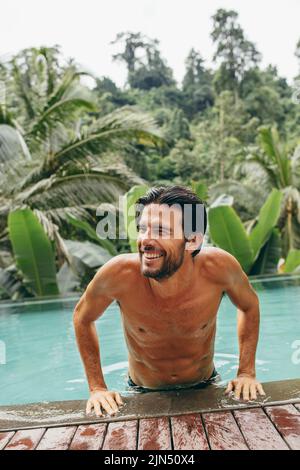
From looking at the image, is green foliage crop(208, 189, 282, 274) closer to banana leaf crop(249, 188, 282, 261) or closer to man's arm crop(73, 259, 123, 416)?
banana leaf crop(249, 188, 282, 261)

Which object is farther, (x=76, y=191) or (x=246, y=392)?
(x=76, y=191)

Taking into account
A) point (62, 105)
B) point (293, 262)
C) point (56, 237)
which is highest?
point (62, 105)

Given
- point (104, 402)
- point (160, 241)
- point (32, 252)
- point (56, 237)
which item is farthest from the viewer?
point (56, 237)

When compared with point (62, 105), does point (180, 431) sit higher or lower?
lower

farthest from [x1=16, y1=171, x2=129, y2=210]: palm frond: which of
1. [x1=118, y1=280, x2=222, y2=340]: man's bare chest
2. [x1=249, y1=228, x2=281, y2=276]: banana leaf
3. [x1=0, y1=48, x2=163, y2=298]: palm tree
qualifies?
[x1=118, y1=280, x2=222, y2=340]: man's bare chest

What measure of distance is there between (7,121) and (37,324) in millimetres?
5262

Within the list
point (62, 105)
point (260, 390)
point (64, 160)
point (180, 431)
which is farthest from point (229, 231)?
point (180, 431)

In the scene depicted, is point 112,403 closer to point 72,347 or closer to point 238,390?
point 238,390

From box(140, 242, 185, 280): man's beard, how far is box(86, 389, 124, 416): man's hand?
1.73ft

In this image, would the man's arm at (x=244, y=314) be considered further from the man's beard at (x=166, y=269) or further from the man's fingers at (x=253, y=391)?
the man's beard at (x=166, y=269)

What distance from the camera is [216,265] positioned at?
6.86ft

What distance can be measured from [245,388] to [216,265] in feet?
1.65

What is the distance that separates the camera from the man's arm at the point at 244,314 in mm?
2104
